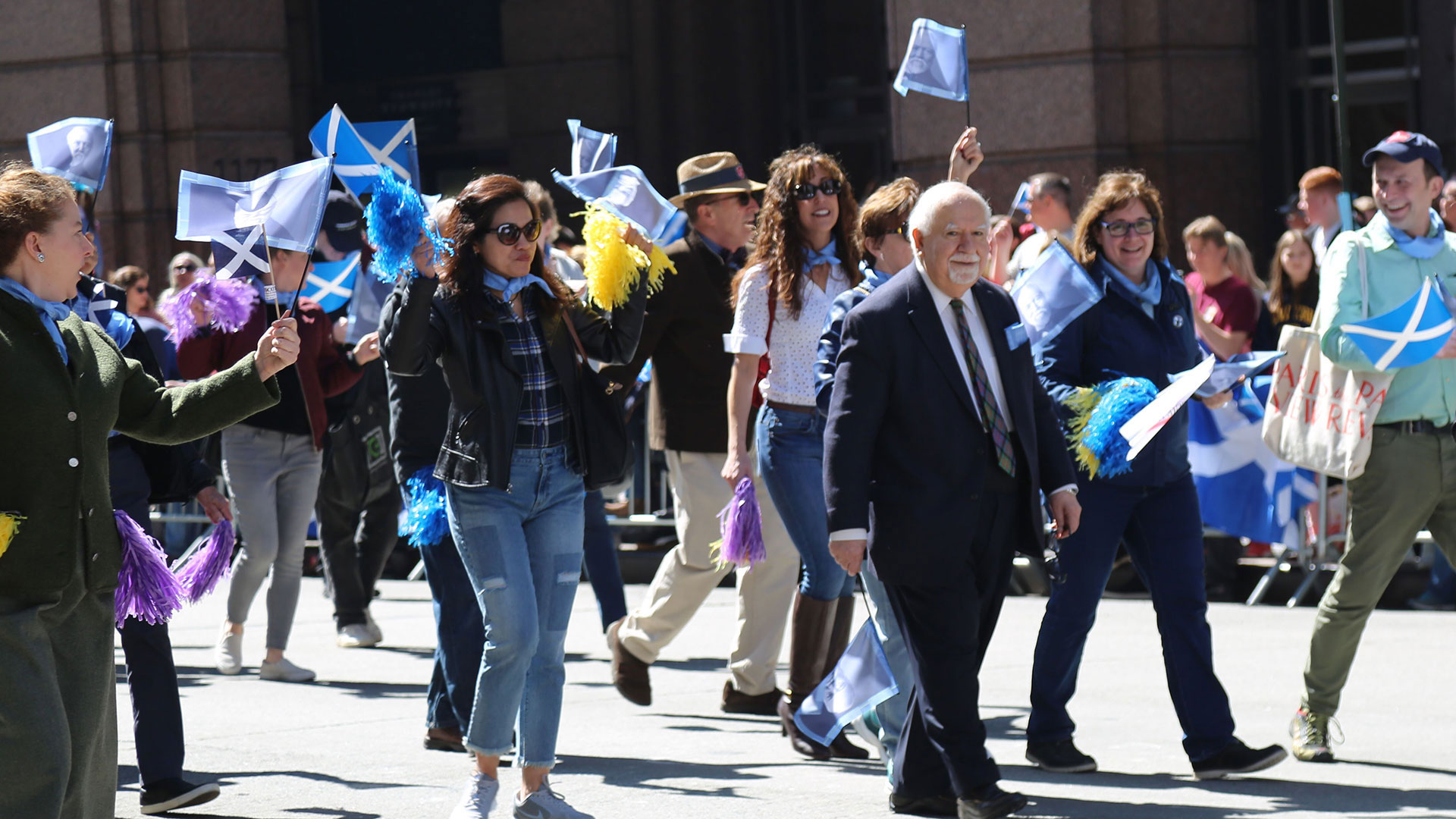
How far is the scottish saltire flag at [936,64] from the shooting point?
725cm

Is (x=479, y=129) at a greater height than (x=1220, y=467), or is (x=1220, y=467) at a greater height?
(x=479, y=129)

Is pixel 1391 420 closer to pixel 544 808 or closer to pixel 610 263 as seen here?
pixel 610 263

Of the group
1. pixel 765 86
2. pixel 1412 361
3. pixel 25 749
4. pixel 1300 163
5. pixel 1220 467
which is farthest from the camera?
pixel 765 86

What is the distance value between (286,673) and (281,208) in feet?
12.9

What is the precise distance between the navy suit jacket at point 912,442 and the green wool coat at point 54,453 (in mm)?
2046

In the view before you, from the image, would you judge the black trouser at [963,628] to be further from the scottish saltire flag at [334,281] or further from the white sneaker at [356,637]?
the white sneaker at [356,637]

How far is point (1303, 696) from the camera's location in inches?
265

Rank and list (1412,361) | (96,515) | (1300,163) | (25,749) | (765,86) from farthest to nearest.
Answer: (765,86), (1300,163), (1412,361), (96,515), (25,749)

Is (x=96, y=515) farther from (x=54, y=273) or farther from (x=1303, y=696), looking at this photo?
(x=1303, y=696)

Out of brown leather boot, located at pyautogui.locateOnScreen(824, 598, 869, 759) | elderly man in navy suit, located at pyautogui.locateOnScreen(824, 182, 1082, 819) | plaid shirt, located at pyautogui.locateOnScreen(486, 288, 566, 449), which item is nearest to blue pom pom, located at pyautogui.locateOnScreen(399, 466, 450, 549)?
plaid shirt, located at pyautogui.locateOnScreen(486, 288, 566, 449)

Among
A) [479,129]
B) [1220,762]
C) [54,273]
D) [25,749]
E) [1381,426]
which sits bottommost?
[1220,762]

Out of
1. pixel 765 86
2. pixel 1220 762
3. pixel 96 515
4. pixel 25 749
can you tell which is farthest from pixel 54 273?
pixel 765 86

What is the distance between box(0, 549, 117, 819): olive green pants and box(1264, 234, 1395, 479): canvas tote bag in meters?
3.97

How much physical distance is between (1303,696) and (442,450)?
2985 millimetres
